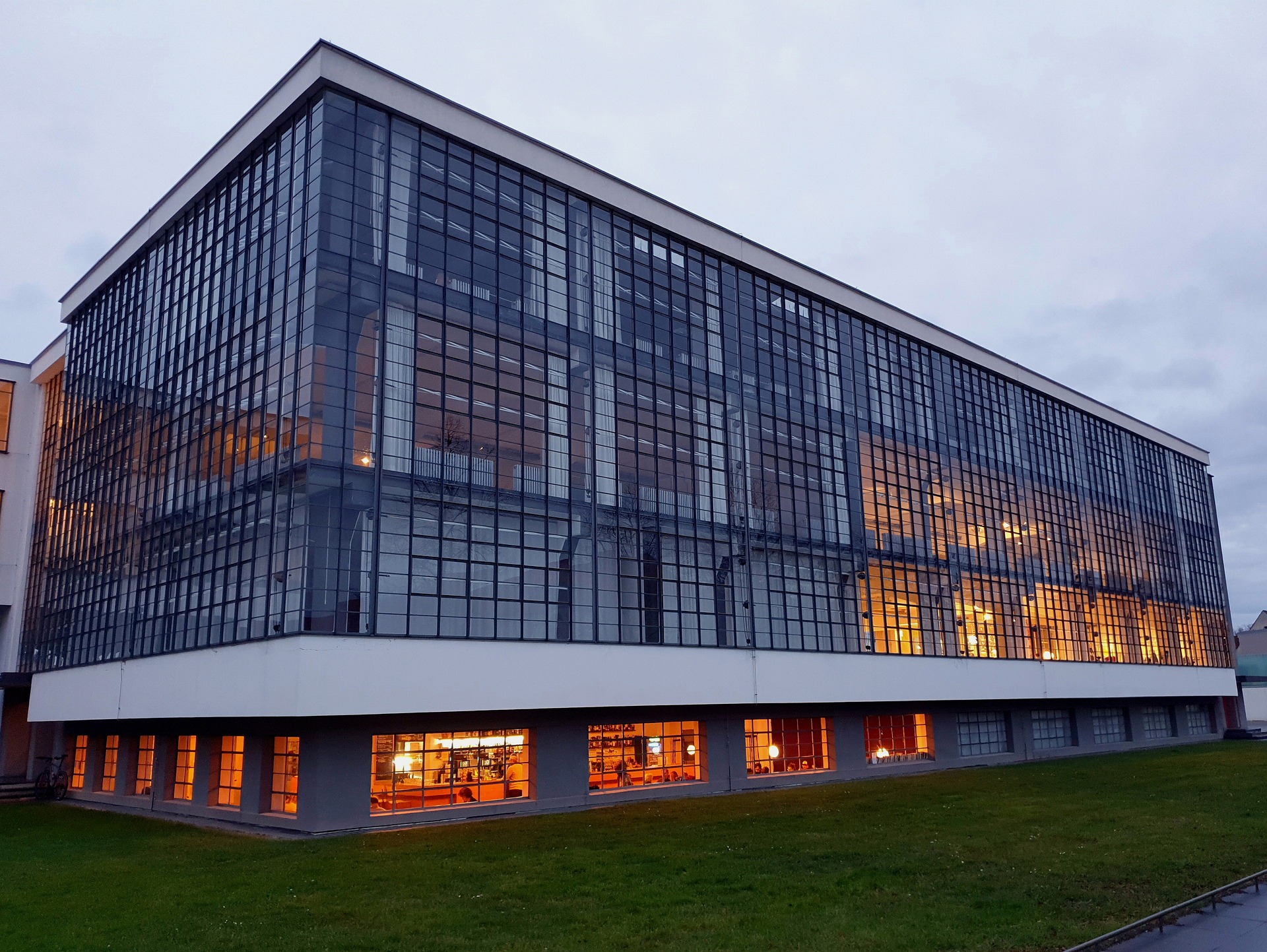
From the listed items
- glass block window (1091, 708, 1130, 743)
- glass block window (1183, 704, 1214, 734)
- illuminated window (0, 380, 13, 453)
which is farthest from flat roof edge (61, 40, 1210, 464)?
glass block window (1183, 704, 1214, 734)

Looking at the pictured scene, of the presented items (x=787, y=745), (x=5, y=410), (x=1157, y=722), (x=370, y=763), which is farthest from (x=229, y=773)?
(x=1157, y=722)

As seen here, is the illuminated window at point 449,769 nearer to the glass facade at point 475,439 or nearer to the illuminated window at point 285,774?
the illuminated window at point 285,774

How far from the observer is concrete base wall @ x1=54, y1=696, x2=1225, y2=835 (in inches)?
1193

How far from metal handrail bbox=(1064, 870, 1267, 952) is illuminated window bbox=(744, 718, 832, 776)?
Answer: 27260 millimetres

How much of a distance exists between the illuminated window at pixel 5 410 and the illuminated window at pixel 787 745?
4203 cm

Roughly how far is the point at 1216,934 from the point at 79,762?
49605mm

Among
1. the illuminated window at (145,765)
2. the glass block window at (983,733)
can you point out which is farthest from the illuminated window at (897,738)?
the illuminated window at (145,765)

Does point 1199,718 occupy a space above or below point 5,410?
below

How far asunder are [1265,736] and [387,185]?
78.0 meters

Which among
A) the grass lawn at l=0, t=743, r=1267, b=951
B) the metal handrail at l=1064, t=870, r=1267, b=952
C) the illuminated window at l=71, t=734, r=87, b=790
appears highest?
the illuminated window at l=71, t=734, r=87, b=790

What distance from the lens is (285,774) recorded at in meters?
32.0

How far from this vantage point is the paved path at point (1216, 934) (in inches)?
518

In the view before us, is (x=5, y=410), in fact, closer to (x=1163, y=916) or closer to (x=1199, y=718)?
(x=1163, y=916)

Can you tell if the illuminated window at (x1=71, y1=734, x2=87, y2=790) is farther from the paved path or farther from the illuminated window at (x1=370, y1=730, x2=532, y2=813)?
the paved path
